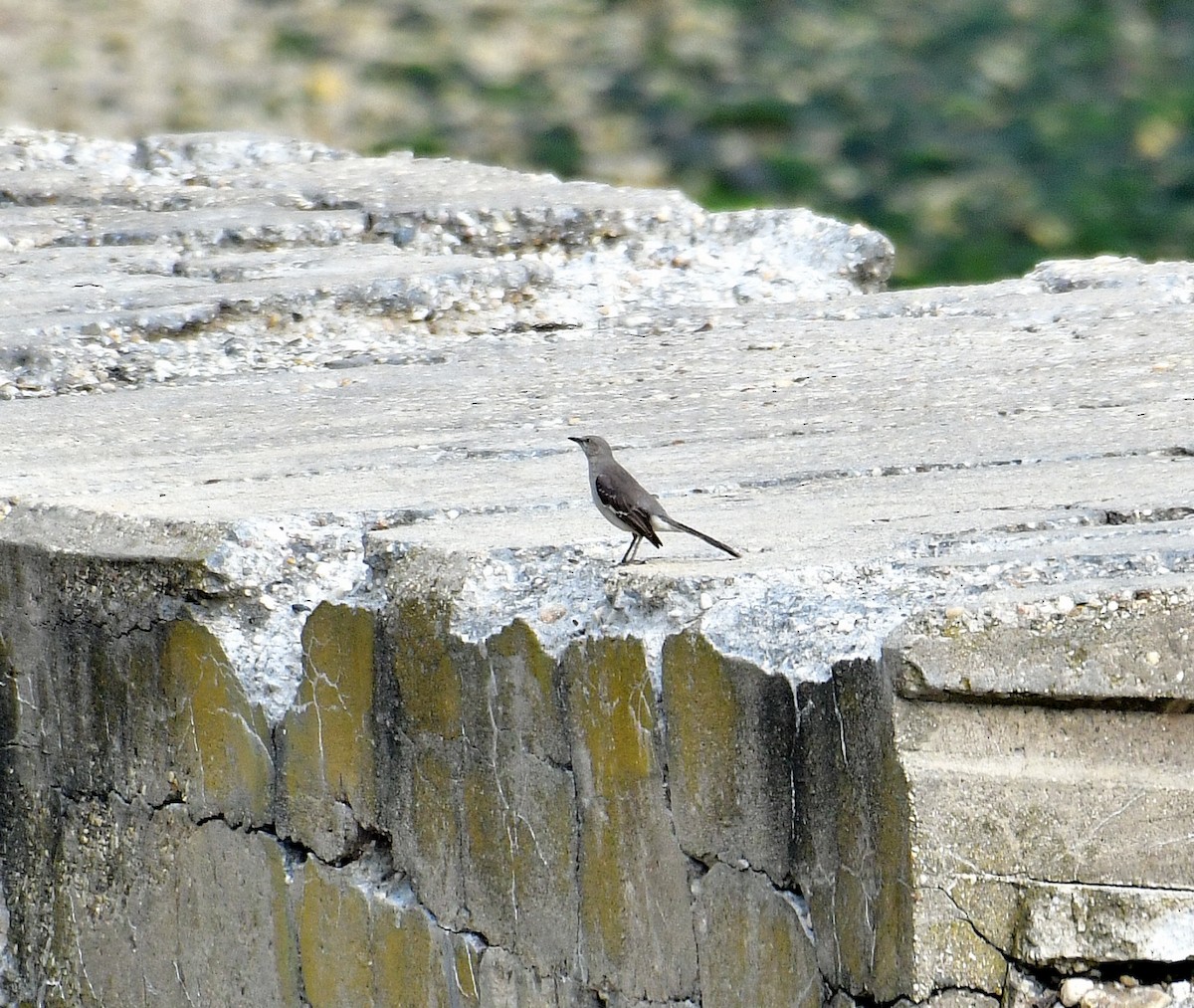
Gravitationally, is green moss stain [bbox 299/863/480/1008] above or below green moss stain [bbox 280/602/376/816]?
below

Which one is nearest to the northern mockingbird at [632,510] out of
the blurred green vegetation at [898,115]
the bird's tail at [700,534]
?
the bird's tail at [700,534]

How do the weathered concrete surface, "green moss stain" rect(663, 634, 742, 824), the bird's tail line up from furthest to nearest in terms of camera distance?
1. the bird's tail
2. "green moss stain" rect(663, 634, 742, 824)
3. the weathered concrete surface

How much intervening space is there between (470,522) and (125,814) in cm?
50

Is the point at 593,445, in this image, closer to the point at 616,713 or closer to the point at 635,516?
the point at 635,516

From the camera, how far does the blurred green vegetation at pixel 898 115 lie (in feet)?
32.7

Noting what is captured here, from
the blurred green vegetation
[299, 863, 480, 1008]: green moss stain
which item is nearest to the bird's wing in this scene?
[299, 863, 480, 1008]: green moss stain

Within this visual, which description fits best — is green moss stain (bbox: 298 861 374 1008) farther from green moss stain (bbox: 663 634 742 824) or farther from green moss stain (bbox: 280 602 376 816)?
green moss stain (bbox: 663 634 742 824)

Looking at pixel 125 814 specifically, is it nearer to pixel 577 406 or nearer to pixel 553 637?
pixel 553 637

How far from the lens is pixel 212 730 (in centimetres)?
212

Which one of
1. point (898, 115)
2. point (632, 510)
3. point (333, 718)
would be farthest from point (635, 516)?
point (898, 115)

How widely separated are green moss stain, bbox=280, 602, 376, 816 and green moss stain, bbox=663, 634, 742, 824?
0.39 metres

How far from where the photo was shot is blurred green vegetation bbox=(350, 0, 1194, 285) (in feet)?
32.7

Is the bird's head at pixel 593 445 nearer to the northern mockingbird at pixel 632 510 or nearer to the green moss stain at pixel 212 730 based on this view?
the northern mockingbird at pixel 632 510

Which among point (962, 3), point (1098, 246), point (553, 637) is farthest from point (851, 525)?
point (962, 3)
